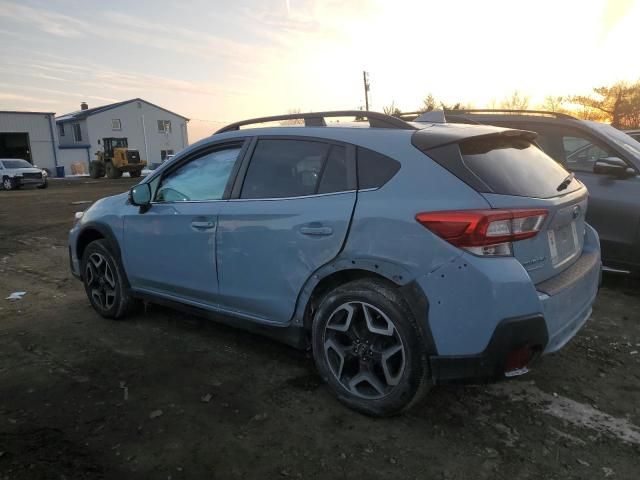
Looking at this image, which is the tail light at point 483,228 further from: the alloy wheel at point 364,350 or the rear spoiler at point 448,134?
the alloy wheel at point 364,350

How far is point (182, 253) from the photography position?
3500 millimetres

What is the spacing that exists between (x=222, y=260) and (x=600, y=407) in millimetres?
2497

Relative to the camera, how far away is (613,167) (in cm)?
451

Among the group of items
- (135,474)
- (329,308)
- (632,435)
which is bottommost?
(632,435)

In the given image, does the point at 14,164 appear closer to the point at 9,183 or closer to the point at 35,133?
the point at 9,183

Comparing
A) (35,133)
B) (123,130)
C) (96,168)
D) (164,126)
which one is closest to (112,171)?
(96,168)

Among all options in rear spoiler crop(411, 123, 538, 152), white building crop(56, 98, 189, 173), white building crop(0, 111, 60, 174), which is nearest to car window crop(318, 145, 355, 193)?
rear spoiler crop(411, 123, 538, 152)

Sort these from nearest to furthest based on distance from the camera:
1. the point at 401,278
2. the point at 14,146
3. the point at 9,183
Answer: the point at 401,278 < the point at 9,183 < the point at 14,146

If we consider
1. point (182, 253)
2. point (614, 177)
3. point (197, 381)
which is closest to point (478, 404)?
point (197, 381)

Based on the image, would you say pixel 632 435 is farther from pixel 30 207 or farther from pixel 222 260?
pixel 30 207

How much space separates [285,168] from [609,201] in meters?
3.39

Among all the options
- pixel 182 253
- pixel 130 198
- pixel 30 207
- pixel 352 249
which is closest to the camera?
pixel 352 249

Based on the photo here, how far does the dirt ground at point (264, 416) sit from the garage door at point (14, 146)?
48394 millimetres

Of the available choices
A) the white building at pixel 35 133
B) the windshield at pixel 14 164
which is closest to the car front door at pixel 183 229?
the windshield at pixel 14 164
